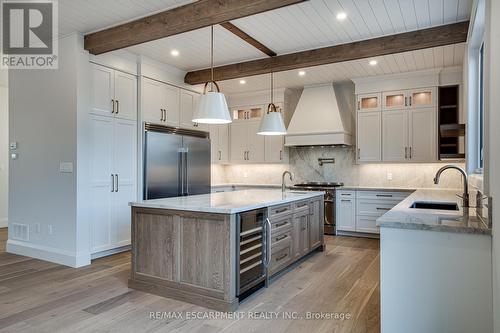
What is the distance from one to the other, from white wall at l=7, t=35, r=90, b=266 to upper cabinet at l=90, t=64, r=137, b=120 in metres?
0.27

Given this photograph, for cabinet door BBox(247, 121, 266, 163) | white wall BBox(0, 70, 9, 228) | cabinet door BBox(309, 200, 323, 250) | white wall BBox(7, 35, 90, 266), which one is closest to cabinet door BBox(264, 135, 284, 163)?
cabinet door BBox(247, 121, 266, 163)

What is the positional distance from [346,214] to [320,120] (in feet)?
5.59

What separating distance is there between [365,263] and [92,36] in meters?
4.26

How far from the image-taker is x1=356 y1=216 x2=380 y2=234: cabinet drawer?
562cm

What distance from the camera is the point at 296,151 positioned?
680 centimetres

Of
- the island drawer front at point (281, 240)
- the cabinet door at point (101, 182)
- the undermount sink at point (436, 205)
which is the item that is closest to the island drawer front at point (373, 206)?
the undermount sink at point (436, 205)

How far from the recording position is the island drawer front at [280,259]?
347cm

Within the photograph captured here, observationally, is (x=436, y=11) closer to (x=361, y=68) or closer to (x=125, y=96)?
(x=361, y=68)

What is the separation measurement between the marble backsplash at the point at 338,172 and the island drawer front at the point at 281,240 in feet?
9.42

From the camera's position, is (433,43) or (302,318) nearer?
(302,318)

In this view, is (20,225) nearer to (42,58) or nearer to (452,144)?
(42,58)

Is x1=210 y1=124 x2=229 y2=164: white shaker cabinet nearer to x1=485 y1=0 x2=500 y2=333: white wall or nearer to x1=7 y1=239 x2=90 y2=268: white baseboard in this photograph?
x1=7 y1=239 x2=90 y2=268: white baseboard

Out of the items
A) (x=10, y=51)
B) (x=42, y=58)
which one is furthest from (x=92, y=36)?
(x=10, y=51)

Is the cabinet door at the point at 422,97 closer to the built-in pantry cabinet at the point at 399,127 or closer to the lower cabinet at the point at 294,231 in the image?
the built-in pantry cabinet at the point at 399,127
